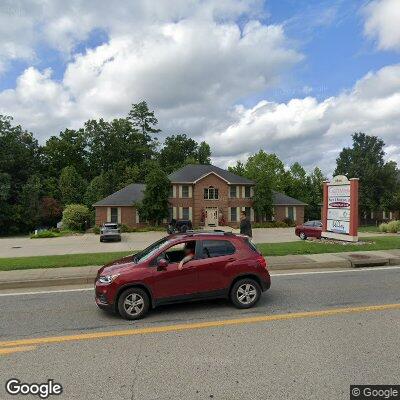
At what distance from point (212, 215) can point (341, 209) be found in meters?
25.8

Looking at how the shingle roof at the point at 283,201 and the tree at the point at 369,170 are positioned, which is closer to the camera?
the shingle roof at the point at 283,201

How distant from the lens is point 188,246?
7.25m

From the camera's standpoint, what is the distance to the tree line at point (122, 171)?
47938 mm

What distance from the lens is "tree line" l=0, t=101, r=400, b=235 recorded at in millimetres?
47938

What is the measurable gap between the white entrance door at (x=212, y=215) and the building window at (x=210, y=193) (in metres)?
1.31

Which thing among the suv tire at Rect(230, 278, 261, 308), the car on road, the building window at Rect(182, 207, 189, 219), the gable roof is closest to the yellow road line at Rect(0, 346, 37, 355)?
the suv tire at Rect(230, 278, 261, 308)

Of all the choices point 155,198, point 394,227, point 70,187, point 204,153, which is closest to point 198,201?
point 155,198

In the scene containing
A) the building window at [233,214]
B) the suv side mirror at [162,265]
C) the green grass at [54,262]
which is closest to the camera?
the suv side mirror at [162,265]

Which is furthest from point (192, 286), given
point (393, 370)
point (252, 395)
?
point (393, 370)

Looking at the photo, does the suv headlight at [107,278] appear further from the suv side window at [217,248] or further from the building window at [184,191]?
the building window at [184,191]

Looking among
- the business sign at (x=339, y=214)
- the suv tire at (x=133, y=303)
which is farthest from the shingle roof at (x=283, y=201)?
the suv tire at (x=133, y=303)

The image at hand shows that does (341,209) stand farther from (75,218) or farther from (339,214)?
(75,218)

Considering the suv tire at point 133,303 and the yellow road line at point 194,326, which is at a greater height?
the suv tire at point 133,303

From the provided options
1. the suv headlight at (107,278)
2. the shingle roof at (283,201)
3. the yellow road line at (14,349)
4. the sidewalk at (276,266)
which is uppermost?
the shingle roof at (283,201)
